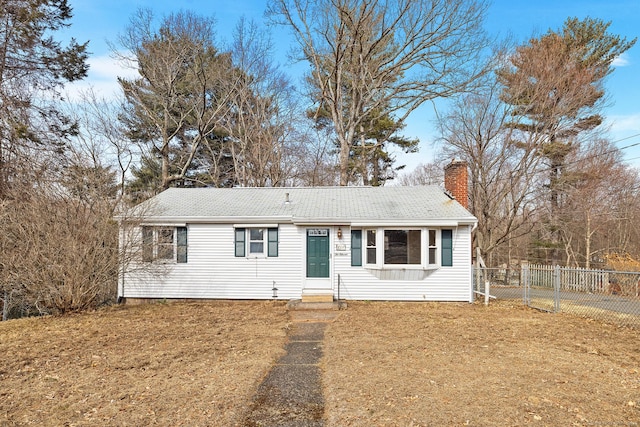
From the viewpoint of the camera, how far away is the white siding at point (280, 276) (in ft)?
36.7

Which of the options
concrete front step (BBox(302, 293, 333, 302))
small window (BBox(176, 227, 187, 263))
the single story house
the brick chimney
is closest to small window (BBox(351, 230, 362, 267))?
the single story house

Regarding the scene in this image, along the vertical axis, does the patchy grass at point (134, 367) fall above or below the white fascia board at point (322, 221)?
below

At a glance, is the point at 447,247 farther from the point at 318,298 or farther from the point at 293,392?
the point at 293,392

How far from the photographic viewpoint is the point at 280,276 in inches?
450

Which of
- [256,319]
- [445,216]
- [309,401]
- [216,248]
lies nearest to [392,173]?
[445,216]

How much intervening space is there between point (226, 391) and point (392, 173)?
2321cm

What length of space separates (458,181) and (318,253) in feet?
18.7

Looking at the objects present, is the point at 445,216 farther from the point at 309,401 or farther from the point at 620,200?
the point at 620,200

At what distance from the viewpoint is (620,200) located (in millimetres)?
21672

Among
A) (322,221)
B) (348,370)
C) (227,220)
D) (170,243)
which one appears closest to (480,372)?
(348,370)

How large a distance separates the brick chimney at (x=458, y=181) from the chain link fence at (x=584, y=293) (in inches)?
123

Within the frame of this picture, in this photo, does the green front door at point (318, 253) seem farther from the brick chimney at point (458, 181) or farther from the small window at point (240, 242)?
the brick chimney at point (458, 181)

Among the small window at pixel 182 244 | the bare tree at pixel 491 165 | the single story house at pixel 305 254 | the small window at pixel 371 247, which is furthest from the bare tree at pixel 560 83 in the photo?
the small window at pixel 182 244

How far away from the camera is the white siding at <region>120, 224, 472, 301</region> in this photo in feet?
36.7
